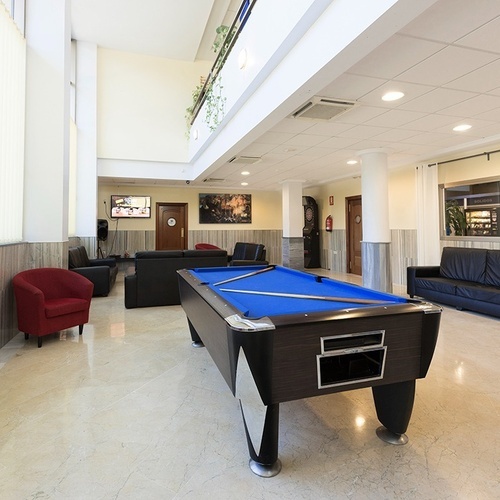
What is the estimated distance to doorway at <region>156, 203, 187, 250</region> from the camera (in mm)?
10359

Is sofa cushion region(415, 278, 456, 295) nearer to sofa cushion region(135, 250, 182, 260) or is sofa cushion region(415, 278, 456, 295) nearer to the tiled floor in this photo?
the tiled floor

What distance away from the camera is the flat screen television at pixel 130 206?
9836 mm

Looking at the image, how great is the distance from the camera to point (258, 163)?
662 cm

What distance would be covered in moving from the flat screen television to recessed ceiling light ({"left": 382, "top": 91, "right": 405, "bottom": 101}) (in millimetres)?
8134

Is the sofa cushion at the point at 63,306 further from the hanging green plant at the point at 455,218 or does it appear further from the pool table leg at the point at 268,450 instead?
the hanging green plant at the point at 455,218

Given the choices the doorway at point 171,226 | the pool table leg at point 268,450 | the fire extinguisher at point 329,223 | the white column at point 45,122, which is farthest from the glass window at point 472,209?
the doorway at point 171,226

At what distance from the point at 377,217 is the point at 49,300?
16.7ft

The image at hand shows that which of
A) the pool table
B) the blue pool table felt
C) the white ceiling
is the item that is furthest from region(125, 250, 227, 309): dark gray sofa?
the pool table

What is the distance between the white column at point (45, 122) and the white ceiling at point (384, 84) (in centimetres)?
283

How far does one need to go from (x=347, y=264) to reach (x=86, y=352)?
25.1ft

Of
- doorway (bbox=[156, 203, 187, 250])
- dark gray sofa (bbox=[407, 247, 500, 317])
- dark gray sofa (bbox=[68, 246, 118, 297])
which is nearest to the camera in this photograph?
dark gray sofa (bbox=[407, 247, 500, 317])

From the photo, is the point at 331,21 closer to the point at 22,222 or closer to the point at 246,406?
the point at 246,406

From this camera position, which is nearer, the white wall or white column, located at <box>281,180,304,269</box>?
the white wall

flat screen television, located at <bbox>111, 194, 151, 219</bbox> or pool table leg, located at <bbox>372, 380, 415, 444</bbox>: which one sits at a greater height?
flat screen television, located at <bbox>111, 194, 151, 219</bbox>
